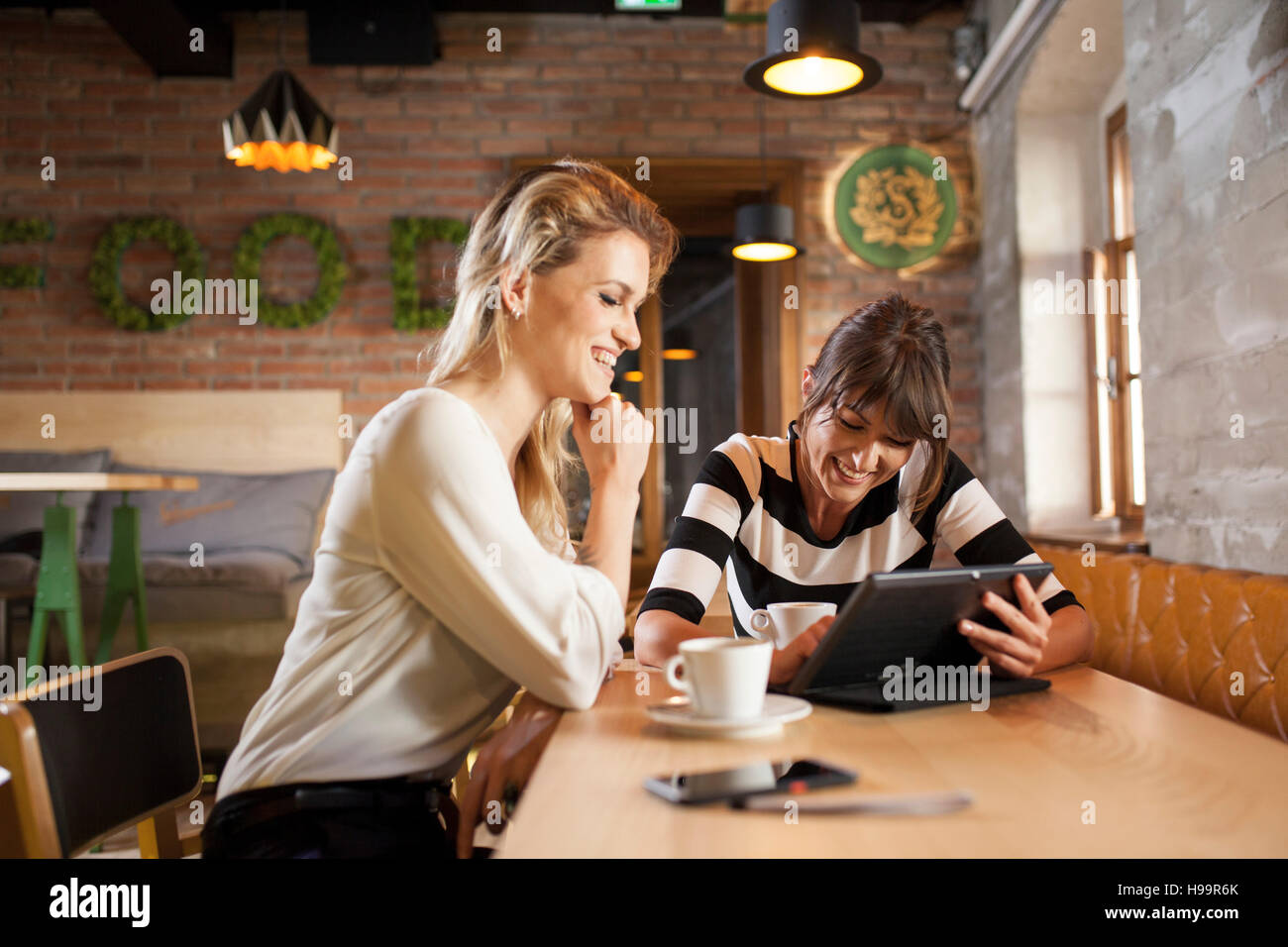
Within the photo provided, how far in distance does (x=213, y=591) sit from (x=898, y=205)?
358 cm

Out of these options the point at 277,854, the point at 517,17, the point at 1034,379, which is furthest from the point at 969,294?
the point at 277,854

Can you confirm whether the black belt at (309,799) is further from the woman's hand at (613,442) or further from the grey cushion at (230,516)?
the grey cushion at (230,516)

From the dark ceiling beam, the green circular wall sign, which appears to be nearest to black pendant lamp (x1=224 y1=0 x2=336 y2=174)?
the dark ceiling beam

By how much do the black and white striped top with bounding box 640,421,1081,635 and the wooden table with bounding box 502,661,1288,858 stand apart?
19.1 inches

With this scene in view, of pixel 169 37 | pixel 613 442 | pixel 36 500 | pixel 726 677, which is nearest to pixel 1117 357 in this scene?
pixel 613 442

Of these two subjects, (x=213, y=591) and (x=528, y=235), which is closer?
(x=528, y=235)

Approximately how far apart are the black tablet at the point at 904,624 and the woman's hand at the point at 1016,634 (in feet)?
0.03

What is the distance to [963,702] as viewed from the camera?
1013 millimetres

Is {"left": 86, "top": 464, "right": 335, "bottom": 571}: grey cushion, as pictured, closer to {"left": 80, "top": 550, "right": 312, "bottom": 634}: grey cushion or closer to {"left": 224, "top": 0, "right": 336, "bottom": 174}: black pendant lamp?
{"left": 80, "top": 550, "right": 312, "bottom": 634}: grey cushion

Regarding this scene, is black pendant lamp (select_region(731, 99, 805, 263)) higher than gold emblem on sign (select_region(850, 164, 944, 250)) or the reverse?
the reverse

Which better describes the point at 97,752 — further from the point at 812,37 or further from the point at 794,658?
the point at 812,37

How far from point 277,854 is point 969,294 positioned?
14.9 feet

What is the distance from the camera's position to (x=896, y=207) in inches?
187

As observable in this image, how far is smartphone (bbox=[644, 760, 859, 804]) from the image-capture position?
67cm
